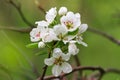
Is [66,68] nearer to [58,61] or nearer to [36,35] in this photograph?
[58,61]

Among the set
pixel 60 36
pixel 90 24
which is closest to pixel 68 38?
pixel 60 36

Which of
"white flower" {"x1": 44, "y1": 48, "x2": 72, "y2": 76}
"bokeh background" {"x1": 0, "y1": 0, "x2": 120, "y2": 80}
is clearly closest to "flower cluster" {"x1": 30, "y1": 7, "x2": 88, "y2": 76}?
"white flower" {"x1": 44, "y1": 48, "x2": 72, "y2": 76}

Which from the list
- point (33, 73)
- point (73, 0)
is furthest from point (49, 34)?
point (73, 0)

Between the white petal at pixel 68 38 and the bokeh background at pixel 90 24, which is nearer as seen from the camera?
the white petal at pixel 68 38

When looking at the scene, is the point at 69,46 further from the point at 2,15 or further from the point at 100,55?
the point at 100,55

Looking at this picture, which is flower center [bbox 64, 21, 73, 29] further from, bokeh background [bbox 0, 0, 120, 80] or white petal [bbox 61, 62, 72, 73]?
bokeh background [bbox 0, 0, 120, 80]

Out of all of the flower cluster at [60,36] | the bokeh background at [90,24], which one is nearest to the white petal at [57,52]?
the flower cluster at [60,36]

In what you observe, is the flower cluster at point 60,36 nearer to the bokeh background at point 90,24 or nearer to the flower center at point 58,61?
the flower center at point 58,61
